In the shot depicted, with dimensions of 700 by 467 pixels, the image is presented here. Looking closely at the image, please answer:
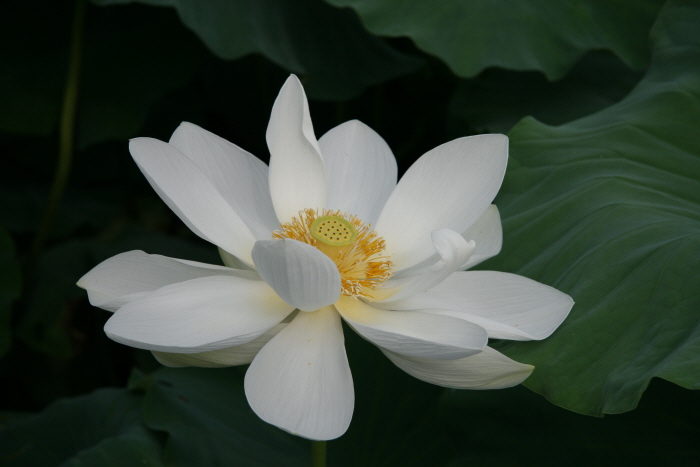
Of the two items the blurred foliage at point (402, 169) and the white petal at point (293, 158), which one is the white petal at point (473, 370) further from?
the white petal at point (293, 158)

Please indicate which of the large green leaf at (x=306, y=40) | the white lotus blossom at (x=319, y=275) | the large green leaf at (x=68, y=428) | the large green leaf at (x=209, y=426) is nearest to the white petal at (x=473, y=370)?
the white lotus blossom at (x=319, y=275)

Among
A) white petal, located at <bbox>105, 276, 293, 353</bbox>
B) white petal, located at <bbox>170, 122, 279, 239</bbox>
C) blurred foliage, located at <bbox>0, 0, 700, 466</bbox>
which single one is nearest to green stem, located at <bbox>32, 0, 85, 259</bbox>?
blurred foliage, located at <bbox>0, 0, 700, 466</bbox>

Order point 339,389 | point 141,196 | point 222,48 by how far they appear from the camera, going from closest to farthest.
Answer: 1. point 339,389
2. point 222,48
3. point 141,196

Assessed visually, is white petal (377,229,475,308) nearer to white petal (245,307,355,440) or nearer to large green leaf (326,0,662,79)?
white petal (245,307,355,440)

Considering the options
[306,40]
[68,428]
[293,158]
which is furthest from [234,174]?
[306,40]

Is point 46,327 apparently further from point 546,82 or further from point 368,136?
point 546,82

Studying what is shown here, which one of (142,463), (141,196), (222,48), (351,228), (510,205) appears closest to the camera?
(351,228)

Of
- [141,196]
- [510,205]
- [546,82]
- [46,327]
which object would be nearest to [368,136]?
[510,205]
